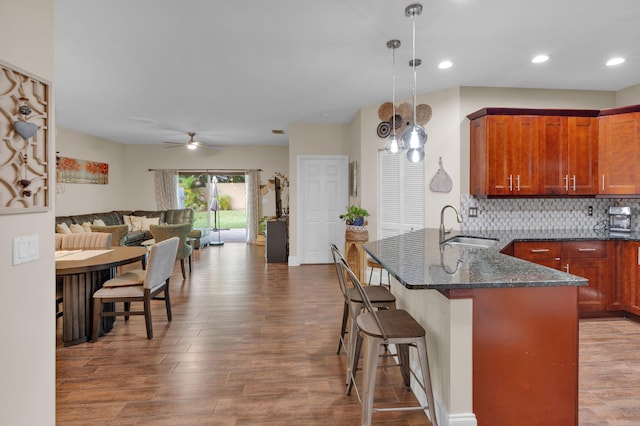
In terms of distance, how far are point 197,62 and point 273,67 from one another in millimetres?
772

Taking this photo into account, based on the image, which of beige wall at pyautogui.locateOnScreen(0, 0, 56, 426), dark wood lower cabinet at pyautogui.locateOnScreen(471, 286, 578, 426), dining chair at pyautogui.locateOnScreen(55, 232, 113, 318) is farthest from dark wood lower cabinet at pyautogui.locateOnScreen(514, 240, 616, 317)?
dining chair at pyautogui.locateOnScreen(55, 232, 113, 318)

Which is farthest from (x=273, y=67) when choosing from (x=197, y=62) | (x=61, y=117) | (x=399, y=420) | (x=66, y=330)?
(x=61, y=117)

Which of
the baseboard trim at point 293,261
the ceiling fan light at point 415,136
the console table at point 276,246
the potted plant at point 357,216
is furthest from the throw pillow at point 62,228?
the ceiling fan light at point 415,136

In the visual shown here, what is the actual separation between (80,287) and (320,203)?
419 cm

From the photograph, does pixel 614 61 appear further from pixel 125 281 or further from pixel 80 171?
pixel 80 171

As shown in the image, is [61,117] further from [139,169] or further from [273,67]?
[273,67]

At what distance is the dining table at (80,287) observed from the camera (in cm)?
307

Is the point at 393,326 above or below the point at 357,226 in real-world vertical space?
below

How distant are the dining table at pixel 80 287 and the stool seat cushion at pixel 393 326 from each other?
2.37m

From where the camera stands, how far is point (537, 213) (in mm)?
4449

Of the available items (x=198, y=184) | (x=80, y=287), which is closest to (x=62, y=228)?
(x=80, y=287)

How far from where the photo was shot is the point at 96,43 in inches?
126

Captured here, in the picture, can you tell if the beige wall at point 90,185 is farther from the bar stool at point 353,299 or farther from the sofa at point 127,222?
the bar stool at point 353,299

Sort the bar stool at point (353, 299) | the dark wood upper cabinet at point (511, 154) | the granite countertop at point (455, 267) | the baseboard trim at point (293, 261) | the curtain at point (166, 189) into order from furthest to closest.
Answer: the curtain at point (166, 189), the baseboard trim at point (293, 261), the dark wood upper cabinet at point (511, 154), the bar stool at point (353, 299), the granite countertop at point (455, 267)
